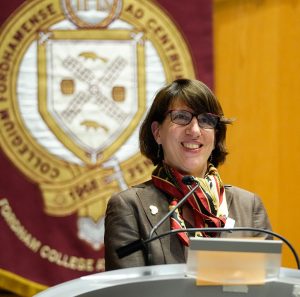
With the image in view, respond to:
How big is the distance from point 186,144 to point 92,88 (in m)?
0.97

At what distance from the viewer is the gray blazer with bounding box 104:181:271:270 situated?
152 centimetres

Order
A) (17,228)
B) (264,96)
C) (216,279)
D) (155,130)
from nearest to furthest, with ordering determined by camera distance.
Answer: (216,279)
(155,130)
(17,228)
(264,96)

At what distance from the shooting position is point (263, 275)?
740 millimetres

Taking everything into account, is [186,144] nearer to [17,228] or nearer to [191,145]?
[191,145]

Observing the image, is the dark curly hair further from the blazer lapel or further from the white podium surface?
the white podium surface

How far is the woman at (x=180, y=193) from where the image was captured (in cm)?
155

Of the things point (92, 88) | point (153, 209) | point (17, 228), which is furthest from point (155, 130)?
point (17, 228)

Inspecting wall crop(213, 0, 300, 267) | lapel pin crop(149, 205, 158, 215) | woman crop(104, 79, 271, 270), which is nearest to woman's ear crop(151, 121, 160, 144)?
woman crop(104, 79, 271, 270)

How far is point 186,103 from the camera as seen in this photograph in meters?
1.63

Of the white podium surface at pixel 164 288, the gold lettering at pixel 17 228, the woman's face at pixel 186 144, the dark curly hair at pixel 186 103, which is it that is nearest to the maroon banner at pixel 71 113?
the gold lettering at pixel 17 228

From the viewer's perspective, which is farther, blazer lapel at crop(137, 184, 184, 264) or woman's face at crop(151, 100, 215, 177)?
woman's face at crop(151, 100, 215, 177)

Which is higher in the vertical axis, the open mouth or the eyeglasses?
the eyeglasses

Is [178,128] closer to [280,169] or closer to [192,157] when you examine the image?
[192,157]

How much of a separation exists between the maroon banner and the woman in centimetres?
80
